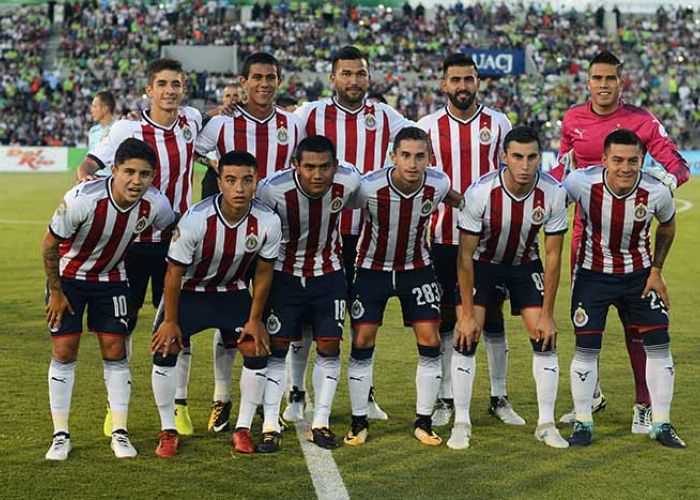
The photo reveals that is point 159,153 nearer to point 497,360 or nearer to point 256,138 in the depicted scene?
point 256,138

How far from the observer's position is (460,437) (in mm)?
6598

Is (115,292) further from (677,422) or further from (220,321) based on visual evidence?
(677,422)

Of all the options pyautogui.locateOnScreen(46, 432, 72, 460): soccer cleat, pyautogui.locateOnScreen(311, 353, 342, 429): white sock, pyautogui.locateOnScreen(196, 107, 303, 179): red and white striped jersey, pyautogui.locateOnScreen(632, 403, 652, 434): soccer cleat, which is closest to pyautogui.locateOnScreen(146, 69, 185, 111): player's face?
pyautogui.locateOnScreen(196, 107, 303, 179): red and white striped jersey

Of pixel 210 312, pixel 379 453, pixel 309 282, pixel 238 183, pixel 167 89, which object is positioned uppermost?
pixel 167 89

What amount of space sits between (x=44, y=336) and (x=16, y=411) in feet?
9.69

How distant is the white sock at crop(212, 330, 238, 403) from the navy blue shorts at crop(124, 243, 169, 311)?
503 mm

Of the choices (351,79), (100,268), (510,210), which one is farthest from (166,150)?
(510,210)

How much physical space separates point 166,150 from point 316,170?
1142mm

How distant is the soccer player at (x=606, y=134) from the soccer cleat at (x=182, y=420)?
232 centimetres

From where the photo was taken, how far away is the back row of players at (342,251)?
6.34 meters

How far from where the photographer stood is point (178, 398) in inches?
274

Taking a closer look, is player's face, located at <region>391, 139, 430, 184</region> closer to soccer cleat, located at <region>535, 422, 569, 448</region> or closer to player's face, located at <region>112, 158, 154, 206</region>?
player's face, located at <region>112, 158, 154, 206</region>

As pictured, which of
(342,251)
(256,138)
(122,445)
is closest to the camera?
(122,445)

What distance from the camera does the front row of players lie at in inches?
249
